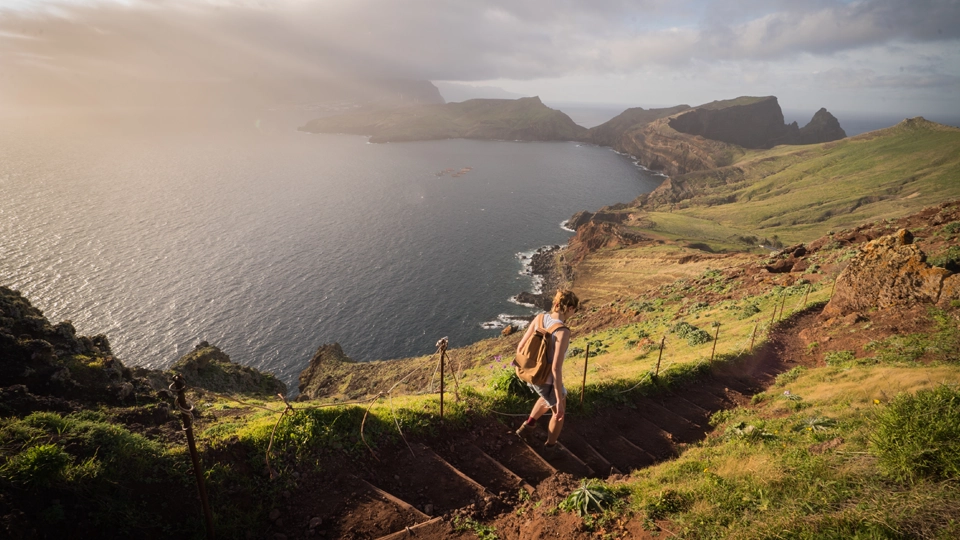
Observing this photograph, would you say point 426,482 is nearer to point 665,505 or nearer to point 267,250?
point 665,505

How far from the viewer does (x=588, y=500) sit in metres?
7.25

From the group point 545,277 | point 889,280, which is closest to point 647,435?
point 889,280

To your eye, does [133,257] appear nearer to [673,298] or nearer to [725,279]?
[673,298]

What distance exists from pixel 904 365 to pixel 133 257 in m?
93.4

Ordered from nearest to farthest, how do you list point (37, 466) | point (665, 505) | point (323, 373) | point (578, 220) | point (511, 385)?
point (37, 466)
point (665, 505)
point (511, 385)
point (323, 373)
point (578, 220)

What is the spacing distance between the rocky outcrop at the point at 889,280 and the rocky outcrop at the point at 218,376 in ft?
116

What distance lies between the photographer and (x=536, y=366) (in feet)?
28.1

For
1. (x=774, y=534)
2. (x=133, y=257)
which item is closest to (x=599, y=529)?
(x=774, y=534)

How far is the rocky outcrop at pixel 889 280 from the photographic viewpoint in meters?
18.2

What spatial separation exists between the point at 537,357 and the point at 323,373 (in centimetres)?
4249

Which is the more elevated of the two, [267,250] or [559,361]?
[559,361]

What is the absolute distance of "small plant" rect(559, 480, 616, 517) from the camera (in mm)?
7188

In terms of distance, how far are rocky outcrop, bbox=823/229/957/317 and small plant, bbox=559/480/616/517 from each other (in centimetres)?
2002

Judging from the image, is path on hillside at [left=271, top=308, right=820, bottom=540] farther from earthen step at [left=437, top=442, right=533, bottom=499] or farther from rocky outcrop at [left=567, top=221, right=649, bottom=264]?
rocky outcrop at [left=567, top=221, right=649, bottom=264]
